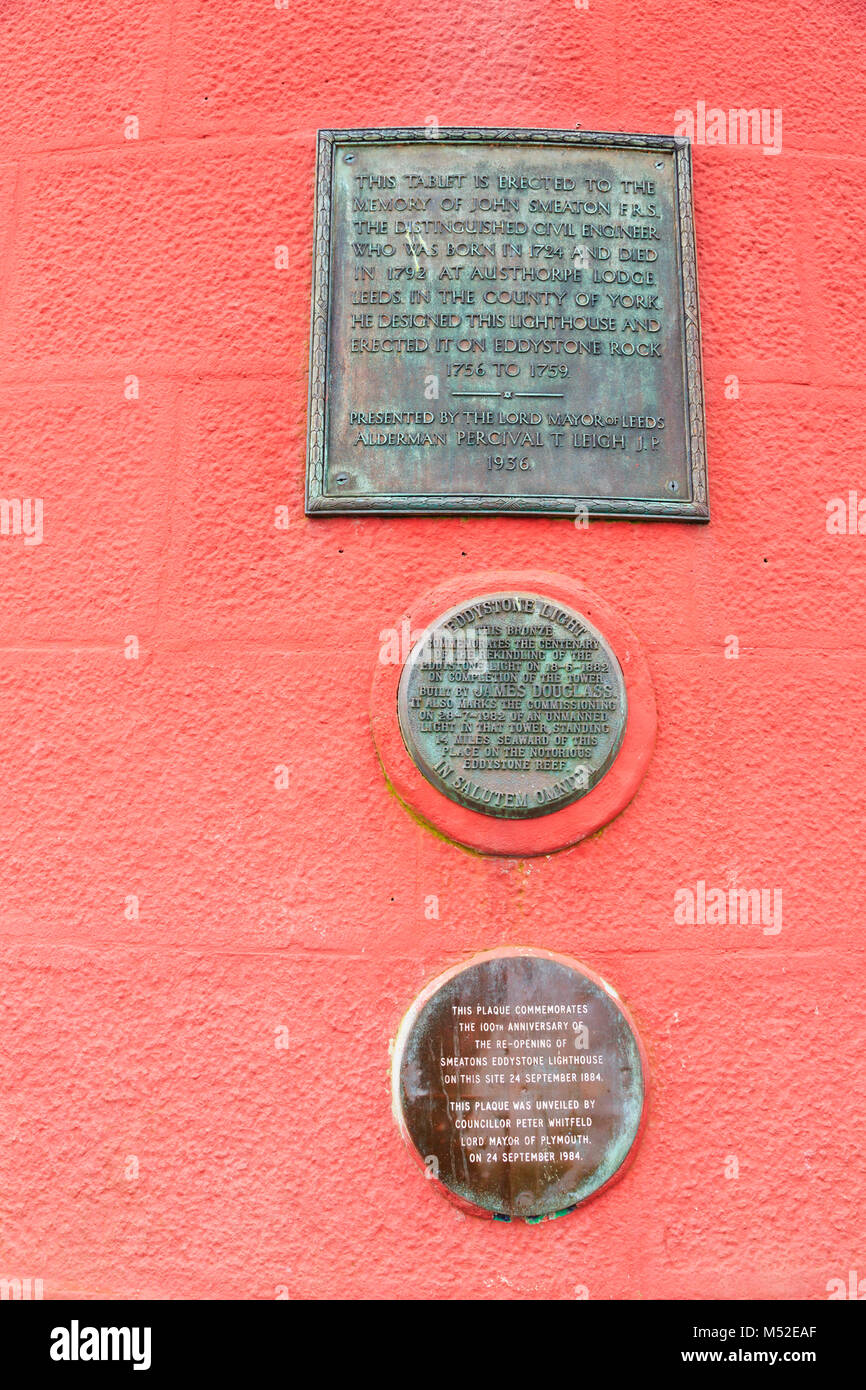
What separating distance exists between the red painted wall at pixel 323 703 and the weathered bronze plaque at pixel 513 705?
0.17 metres

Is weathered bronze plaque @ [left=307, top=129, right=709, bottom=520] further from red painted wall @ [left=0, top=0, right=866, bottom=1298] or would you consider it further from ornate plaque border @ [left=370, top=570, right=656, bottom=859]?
ornate plaque border @ [left=370, top=570, right=656, bottom=859]

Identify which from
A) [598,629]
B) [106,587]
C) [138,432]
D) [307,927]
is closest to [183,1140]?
[307,927]

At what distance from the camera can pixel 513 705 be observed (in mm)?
2924

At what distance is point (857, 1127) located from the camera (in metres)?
2.84

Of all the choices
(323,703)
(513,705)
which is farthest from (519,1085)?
(323,703)

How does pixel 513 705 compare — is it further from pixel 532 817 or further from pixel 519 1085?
pixel 519 1085

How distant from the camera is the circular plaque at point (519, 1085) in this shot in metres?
2.72

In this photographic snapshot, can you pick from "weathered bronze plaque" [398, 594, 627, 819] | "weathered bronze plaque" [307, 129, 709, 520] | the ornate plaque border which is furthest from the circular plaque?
"weathered bronze plaque" [307, 129, 709, 520]

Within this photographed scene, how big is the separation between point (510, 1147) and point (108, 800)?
5.08 feet

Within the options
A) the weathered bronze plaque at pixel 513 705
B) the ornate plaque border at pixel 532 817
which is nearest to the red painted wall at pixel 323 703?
the ornate plaque border at pixel 532 817

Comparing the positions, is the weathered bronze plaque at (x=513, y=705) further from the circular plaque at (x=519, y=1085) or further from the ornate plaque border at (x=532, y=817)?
the circular plaque at (x=519, y=1085)

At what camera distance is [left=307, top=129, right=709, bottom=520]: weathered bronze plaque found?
307 cm

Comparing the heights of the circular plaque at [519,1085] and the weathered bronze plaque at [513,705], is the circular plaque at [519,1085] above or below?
below
